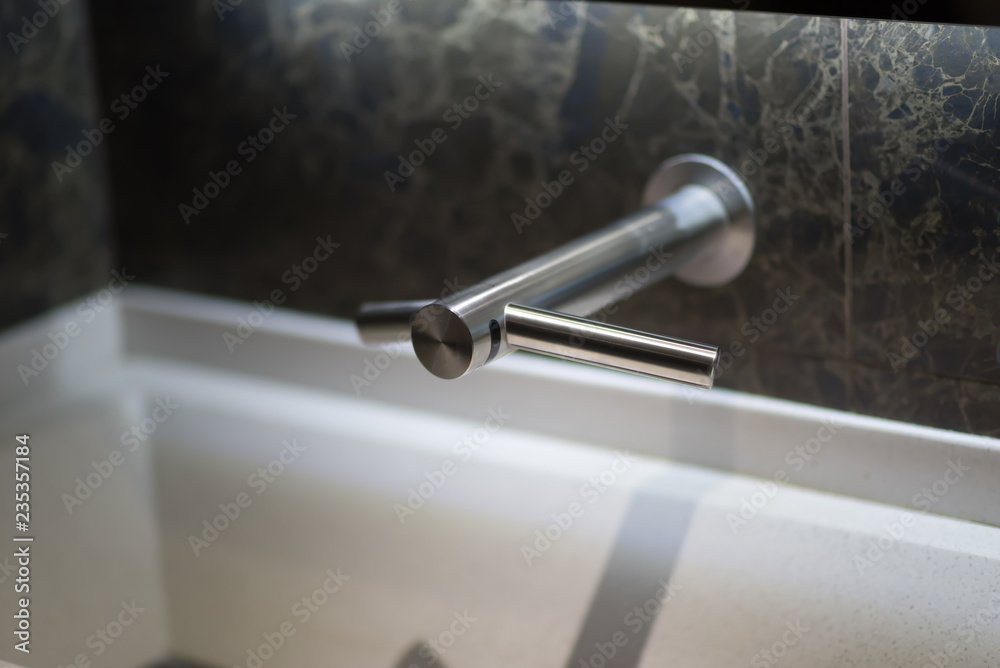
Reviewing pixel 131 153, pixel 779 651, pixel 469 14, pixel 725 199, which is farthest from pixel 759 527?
pixel 131 153

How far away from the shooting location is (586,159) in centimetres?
86

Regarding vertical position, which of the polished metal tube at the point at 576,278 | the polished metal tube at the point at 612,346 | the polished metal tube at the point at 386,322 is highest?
the polished metal tube at the point at 612,346

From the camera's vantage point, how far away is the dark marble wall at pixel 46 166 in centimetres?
99

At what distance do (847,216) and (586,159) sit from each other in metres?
0.22

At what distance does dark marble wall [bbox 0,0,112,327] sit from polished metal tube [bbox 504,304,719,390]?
2.25ft

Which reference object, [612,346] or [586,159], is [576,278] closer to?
[612,346]

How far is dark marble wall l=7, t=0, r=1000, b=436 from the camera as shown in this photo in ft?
2.39

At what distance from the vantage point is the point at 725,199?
0.79 meters

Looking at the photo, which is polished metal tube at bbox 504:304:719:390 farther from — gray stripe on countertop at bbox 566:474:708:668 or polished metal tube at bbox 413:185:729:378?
gray stripe on countertop at bbox 566:474:708:668

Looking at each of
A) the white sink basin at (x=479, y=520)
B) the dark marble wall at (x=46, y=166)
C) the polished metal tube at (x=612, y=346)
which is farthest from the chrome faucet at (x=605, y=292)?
the dark marble wall at (x=46, y=166)

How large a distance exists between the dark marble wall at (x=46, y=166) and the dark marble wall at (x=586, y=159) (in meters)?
0.03

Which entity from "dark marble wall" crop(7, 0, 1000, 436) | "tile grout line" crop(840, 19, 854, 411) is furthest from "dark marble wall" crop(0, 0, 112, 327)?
"tile grout line" crop(840, 19, 854, 411)

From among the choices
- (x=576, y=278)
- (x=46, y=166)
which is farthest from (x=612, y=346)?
(x=46, y=166)

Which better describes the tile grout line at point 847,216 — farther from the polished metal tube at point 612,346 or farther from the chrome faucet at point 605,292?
the polished metal tube at point 612,346
